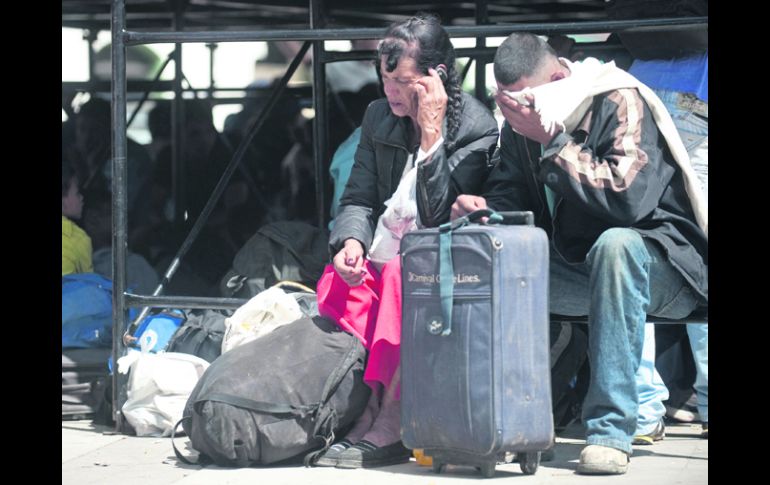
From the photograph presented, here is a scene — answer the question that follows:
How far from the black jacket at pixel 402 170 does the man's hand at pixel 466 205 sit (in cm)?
11

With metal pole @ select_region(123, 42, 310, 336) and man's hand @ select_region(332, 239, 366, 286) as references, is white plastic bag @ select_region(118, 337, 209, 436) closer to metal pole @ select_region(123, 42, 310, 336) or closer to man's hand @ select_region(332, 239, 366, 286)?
metal pole @ select_region(123, 42, 310, 336)

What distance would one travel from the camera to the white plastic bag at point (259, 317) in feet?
15.3

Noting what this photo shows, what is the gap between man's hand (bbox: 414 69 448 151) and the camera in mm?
4238

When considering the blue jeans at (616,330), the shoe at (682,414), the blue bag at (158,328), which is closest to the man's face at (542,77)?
the blue jeans at (616,330)

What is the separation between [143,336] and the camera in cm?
527

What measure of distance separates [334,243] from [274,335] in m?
0.38

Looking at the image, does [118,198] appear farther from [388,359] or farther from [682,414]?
[682,414]

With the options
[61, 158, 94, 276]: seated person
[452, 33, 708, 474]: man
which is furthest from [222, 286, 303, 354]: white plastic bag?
[61, 158, 94, 276]: seated person

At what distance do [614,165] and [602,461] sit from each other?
912 mm

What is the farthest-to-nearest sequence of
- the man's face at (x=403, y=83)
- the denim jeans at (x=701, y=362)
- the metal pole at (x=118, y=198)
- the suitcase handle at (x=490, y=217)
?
the metal pole at (x=118, y=198) → the denim jeans at (x=701, y=362) → the man's face at (x=403, y=83) → the suitcase handle at (x=490, y=217)

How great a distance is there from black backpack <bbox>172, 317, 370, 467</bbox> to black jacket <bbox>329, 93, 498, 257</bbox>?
399 mm

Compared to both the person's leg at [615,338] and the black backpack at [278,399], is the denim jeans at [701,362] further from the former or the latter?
the black backpack at [278,399]
